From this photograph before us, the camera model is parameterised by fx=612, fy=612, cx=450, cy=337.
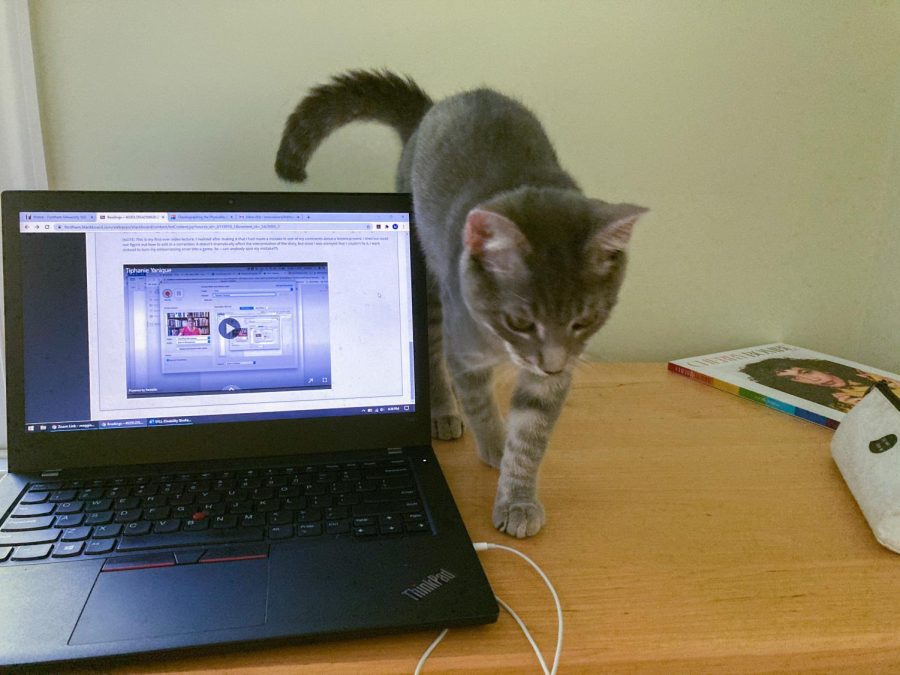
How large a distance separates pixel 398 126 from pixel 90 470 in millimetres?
673

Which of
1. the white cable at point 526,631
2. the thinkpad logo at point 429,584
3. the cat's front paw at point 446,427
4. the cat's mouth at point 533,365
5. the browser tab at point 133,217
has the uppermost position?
the browser tab at point 133,217

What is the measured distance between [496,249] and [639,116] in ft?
1.88

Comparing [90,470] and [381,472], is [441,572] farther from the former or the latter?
→ [90,470]

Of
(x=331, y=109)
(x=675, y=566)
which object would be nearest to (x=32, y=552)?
(x=675, y=566)

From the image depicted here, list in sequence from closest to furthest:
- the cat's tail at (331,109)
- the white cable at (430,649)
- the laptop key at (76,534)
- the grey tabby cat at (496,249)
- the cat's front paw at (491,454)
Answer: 1. the white cable at (430,649)
2. the laptop key at (76,534)
3. the grey tabby cat at (496,249)
4. the cat's front paw at (491,454)
5. the cat's tail at (331,109)

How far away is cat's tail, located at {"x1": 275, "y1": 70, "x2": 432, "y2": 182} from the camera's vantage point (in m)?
0.91

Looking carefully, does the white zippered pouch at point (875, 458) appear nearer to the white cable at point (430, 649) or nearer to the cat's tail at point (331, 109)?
the white cable at point (430, 649)

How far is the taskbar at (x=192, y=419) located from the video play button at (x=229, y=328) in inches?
3.7

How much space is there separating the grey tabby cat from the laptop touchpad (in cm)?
27

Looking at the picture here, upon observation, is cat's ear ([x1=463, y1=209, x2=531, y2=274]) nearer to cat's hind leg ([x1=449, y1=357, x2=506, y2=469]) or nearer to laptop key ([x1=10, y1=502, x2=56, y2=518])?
cat's hind leg ([x1=449, y1=357, x2=506, y2=469])

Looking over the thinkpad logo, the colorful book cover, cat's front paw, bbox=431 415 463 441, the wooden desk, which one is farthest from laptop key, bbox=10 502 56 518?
the colorful book cover

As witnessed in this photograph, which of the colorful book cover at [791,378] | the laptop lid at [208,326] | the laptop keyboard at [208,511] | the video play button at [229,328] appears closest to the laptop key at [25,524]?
the laptop keyboard at [208,511]

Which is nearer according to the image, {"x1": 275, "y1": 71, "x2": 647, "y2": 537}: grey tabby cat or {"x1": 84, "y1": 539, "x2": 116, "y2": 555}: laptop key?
{"x1": 84, "y1": 539, "x2": 116, "y2": 555}: laptop key

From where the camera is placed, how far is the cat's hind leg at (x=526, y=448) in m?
0.64
